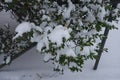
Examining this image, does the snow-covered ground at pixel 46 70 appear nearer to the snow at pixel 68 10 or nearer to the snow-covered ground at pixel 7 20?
the snow-covered ground at pixel 7 20

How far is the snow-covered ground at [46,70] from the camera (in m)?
4.72

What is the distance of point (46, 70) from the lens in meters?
4.85

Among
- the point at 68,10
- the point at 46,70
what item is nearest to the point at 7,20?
the point at 46,70

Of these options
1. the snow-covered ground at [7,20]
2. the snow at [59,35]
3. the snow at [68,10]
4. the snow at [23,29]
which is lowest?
the snow at [59,35]

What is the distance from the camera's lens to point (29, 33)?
3.25m

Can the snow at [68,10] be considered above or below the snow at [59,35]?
above

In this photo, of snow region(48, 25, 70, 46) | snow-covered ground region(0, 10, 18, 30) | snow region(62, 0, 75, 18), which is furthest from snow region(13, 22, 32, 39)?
snow-covered ground region(0, 10, 18, 30)

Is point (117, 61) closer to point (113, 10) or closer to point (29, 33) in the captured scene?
point (113, 10)

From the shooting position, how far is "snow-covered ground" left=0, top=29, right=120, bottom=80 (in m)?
4.72

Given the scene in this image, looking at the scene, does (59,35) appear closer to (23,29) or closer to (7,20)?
(23,29)

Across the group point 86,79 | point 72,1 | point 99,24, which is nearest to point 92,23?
point 99,24

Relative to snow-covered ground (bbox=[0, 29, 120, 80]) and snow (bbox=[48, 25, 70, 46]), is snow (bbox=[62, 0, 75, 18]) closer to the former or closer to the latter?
snow (bbox=[48, 25, 70, 46])

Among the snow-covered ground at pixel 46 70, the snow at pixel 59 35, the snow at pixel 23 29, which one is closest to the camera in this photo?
the snow at pixel 59 35

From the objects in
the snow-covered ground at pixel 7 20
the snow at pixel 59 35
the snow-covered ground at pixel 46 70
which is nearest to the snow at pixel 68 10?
the snow at pixel 59 35
